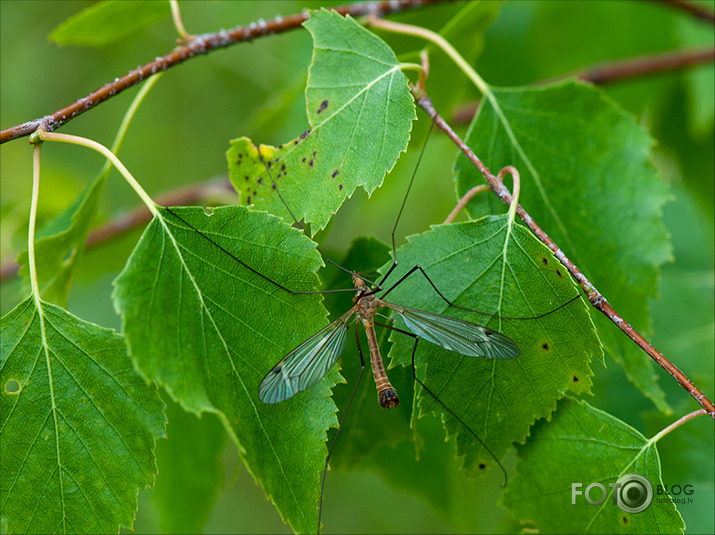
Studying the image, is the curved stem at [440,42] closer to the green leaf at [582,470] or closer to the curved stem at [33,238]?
the green leaf at [582,470]

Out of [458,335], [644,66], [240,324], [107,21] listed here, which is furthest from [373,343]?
[644,66]

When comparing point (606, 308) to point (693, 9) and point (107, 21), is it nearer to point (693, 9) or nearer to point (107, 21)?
point (107, 21)

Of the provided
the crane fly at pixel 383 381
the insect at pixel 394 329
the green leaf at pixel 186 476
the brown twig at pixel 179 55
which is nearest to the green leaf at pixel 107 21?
the brown twig at pixel 179 55

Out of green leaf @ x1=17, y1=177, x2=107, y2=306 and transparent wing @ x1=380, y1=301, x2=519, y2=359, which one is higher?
green leaf @ x1=17, y1=177, x2=107, y2=306

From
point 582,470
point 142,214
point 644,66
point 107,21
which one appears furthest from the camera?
point 142,214

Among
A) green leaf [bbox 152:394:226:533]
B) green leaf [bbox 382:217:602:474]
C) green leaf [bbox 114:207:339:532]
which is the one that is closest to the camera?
green leaf [bbox 114:207:339:532]

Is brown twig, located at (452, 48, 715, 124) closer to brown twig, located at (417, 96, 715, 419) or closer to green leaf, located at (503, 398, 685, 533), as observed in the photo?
brown twig, located at (417, 96, 715, 419)

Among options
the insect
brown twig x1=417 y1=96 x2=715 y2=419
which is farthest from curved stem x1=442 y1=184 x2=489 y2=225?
the insect
